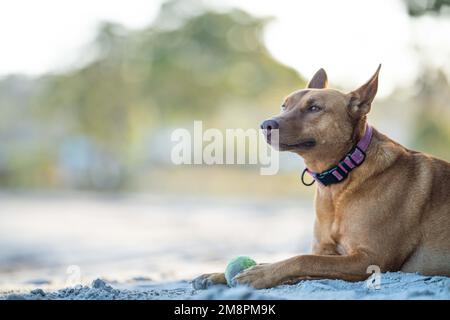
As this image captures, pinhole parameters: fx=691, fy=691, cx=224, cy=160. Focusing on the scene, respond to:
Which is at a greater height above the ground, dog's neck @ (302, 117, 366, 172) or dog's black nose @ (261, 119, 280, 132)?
dog's black nose @ (261, 119, 280, 132)

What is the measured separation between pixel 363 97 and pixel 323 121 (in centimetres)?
34

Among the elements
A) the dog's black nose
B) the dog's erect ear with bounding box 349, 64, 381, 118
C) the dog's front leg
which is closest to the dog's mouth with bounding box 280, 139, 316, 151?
the dog's black nose

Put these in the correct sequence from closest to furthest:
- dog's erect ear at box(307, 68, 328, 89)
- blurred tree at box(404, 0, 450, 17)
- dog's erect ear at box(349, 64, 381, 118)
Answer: dog's erect ear at box(349, 64, 381, 118), dog's erect ear at box(307, 68, 328, 89), blurred tree at box(404, 0, 450, 17)

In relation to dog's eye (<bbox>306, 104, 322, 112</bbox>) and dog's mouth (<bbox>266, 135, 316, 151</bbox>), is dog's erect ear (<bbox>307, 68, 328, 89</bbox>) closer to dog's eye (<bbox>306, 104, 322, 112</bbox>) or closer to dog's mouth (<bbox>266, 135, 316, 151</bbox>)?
dog's eye (<bbox>306, 104, 322, 112</bbox>)

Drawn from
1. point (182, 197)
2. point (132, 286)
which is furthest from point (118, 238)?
point (182, 197)

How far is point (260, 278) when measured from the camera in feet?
14.8

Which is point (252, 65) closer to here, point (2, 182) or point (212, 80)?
point (212, 80)

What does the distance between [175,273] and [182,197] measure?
1715cm

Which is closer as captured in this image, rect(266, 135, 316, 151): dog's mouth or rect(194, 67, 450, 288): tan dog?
rect(194, 67, 450, 288): tan dog

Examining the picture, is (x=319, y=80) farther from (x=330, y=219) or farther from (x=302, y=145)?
(x=330, y=219)

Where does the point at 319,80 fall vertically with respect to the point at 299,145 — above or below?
above

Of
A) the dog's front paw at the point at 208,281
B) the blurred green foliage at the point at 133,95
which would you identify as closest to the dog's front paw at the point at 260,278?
the dog's front paw at the point at 208,281

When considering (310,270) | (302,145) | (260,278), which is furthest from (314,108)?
(260,278)

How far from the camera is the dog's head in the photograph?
4867 millimetres
